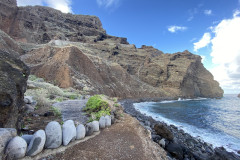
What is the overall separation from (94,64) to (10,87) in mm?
31405

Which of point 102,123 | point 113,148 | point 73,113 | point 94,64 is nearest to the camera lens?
point 113,148

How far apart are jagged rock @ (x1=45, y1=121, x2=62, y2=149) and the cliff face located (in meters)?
19.3

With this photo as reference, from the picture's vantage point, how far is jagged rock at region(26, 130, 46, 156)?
8.82 feet

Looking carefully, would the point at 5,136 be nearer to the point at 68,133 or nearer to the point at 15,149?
the point at 15,149

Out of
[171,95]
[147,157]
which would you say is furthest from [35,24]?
[171,95]

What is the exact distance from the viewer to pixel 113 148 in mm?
3789

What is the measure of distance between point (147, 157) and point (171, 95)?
62.2 meters

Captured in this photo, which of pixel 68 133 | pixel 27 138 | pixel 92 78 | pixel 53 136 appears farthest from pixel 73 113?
pixel 92 78

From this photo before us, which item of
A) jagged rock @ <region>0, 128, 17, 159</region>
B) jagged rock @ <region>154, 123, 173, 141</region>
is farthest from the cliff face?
jagged rock @ <region>0, 128, 17, 159</region>

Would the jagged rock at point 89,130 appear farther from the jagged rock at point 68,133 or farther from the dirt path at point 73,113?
the dirt path at point 73,113

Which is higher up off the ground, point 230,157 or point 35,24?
point 35,24

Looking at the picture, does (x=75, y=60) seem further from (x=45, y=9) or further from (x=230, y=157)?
(x=45, y=9)

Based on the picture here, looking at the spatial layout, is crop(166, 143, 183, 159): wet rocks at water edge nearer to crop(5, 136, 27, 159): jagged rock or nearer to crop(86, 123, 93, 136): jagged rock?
crop(86, 123, 93, 136): jagged rock

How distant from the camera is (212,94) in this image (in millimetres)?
84625
